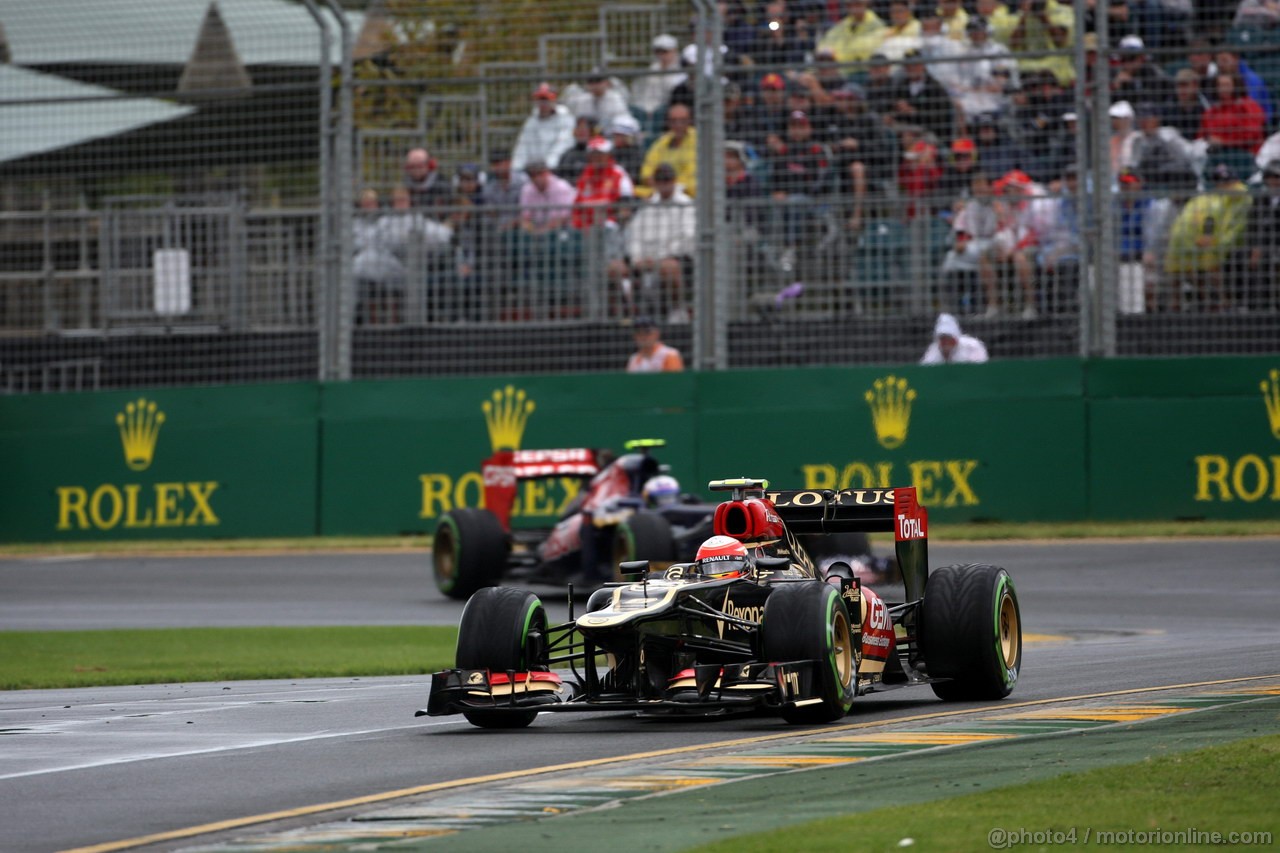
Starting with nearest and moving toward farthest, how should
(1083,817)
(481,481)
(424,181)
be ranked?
(1083,817) < (481,481) < (424,181)

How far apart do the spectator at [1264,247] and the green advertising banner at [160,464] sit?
10.3m

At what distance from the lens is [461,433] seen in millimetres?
22391

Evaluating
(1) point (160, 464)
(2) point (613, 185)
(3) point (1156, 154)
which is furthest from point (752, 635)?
(1) point (160, 464)

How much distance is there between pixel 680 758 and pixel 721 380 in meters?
13.4

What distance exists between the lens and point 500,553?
18016 mm

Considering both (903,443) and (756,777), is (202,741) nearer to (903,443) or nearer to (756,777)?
(756,777)

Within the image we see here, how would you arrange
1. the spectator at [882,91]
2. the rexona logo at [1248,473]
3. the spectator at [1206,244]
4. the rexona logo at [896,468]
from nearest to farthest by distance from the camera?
the rexona logo at [1248,473] < the spectator at [1206,244] < the rexona logo at [896,468] < the spectator at [882,91]

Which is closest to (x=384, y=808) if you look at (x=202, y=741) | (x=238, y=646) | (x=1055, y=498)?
(x=202, y=741)

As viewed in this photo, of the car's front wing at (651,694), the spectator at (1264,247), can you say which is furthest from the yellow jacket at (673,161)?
the car's front wing at (651,694)

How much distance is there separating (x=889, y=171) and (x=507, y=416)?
499cm

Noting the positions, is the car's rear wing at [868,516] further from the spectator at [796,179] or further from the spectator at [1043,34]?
the spectator at [1043,34]

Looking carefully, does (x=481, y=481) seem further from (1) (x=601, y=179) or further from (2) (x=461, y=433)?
(1) (x=601, y=179)

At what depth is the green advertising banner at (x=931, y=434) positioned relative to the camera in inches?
810

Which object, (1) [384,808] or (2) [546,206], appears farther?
(2) [546,206]
